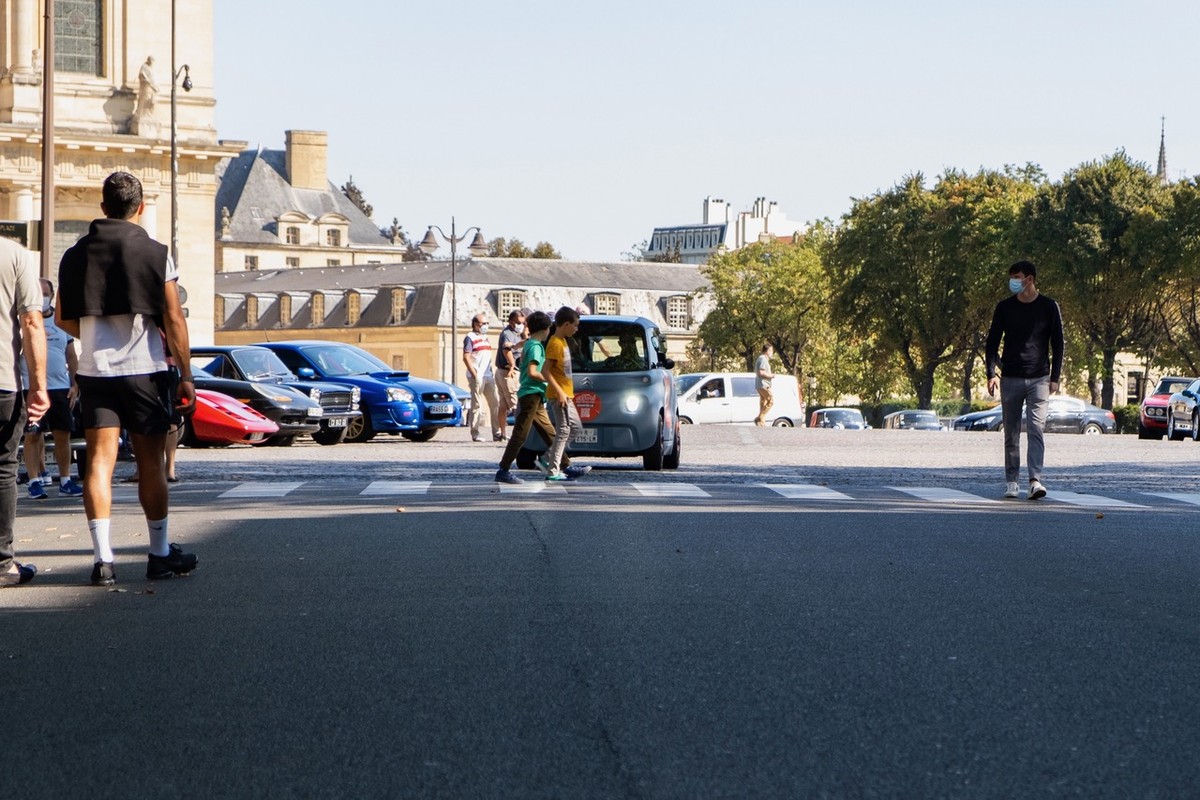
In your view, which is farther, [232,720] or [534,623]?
[534,623]

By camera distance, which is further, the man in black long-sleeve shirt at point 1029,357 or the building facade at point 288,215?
the building facade at point 288,215

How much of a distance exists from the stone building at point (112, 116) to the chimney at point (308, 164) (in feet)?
282

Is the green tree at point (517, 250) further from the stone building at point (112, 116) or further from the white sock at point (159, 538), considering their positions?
the white sock at point (159, 538)

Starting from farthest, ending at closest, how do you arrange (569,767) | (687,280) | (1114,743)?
(687,280) → (1114,743) → (569,767)

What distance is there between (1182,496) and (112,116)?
4522 cm

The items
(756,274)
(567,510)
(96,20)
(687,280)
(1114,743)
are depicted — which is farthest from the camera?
A: (687,280)

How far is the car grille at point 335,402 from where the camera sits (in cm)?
2717

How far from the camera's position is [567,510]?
13.7 meters

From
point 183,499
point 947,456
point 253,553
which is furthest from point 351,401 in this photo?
point 253,553

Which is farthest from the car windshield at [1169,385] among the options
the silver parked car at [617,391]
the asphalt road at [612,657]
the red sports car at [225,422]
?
the asphalt road at [612,657]

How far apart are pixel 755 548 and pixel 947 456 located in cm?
1572

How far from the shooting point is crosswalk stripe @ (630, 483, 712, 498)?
15742mm

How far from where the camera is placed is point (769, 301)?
95812 mm

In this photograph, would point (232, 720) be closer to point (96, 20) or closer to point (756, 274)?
point (96, 20)
